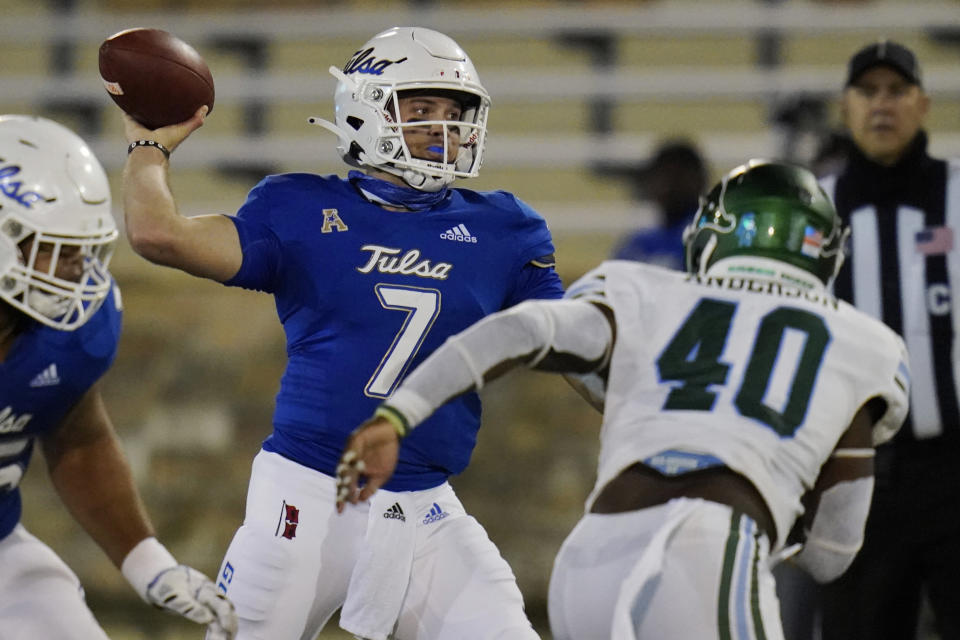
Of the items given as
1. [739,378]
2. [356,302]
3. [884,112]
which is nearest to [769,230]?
[739,378]

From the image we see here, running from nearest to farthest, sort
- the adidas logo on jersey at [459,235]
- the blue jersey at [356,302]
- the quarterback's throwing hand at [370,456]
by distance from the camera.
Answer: the quarterback's throwing hand at [370,456]
the blue jersey at [356,302]
the adidas logo on jersey at [459,235]

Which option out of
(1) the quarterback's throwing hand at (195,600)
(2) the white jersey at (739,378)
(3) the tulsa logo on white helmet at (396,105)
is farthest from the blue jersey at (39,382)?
(2) the white jersey at (739,378)

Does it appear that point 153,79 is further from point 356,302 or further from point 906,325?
point 906,325

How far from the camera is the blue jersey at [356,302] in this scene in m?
3.05

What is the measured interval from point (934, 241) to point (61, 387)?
228cm

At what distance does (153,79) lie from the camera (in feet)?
10.2

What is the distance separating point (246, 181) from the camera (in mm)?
8609

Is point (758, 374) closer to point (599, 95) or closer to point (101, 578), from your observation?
point (101, 578)

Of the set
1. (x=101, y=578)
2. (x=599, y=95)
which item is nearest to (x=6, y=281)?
(x=101, y=578)

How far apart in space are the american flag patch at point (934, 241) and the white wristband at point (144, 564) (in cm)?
212

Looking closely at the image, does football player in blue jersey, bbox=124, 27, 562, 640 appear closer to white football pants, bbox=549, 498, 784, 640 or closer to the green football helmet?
white football pants, bbox=549, 498, 784, 640

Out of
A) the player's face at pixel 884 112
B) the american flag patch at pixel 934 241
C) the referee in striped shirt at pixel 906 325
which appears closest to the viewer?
the referee in striped shirt at pixel 906 325

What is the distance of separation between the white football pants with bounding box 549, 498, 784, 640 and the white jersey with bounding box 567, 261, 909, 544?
9 centimetres

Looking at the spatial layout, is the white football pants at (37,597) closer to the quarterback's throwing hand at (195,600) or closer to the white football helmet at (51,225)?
the quarterback's throwing hand at (195,600)
